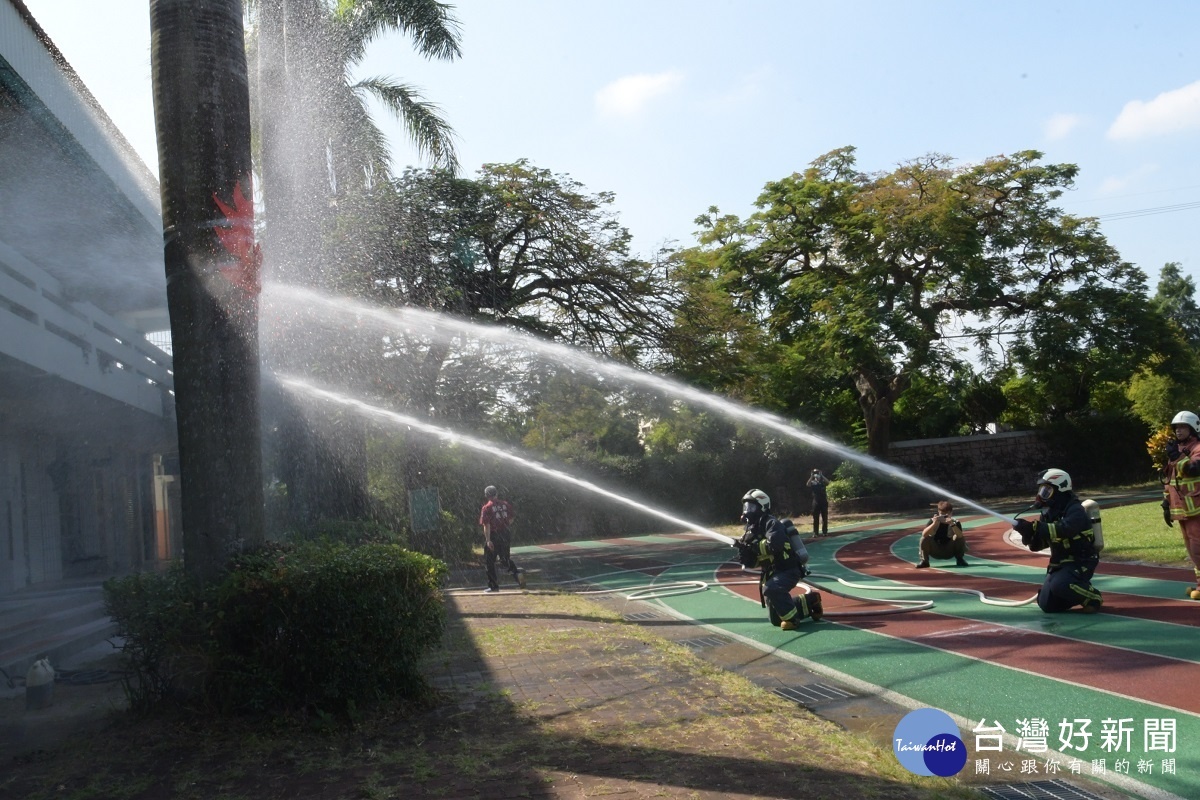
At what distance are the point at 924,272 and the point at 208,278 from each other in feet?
96.8

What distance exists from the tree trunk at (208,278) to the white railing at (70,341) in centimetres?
521

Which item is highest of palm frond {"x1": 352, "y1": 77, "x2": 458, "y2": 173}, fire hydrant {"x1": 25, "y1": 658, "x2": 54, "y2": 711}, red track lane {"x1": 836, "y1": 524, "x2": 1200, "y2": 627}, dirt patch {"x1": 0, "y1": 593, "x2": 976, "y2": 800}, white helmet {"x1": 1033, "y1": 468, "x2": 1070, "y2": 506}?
palm frond {"x1": 352, "y1": 77, "x2": 458, "y2": 173}

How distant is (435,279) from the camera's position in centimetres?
1972

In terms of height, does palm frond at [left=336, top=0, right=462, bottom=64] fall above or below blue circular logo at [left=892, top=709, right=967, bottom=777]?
above

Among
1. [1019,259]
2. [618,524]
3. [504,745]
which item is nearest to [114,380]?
[504,745]

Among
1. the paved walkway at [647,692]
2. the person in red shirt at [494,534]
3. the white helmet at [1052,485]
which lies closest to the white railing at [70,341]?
the person in red shirt at [494,534]

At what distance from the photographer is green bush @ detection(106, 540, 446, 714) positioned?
661 cm

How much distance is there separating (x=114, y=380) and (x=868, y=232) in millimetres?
23934

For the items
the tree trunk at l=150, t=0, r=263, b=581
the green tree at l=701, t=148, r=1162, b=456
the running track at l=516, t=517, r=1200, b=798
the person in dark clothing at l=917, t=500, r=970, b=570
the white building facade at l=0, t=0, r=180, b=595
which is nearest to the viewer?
the running track at l=516, t=517, r=1200, b=798

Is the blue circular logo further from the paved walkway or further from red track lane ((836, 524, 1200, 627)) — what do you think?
red track lane ((836, 524, 1200, 627))

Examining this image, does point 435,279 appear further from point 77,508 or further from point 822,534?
point 822,534

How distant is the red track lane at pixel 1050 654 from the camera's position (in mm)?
6613

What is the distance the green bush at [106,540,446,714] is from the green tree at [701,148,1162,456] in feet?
86.1

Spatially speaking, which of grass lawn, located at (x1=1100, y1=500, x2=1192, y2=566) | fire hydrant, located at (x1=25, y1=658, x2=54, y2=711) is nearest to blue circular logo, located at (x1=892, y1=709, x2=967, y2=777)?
fire hydrant, located at (x1=25, y1=658, x2=54, y2=711)
